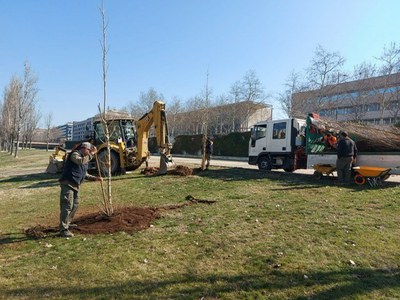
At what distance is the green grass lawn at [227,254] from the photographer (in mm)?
4441

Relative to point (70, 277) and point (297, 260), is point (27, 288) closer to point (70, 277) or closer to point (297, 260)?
point (70, 277)

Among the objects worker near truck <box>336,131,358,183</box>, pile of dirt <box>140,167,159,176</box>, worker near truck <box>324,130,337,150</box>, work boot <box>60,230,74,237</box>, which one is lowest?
work boot <box>60,230,74,237</box>

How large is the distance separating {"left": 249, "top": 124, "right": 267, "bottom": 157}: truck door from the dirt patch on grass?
36.0 feet

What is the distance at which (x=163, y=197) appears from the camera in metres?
11.0

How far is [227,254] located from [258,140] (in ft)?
45.4

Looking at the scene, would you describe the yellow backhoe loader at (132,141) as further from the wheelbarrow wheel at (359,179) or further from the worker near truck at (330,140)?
the wheelbarrow wheel at (359,179)

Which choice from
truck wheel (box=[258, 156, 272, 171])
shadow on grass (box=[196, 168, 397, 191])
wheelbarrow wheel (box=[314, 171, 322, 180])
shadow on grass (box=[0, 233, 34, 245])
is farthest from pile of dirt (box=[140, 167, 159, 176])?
shadow on grass (box=[0, 233, 34, 245])

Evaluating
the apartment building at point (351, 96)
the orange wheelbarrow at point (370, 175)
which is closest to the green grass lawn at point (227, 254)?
the orange wheelbarrow at point (370, 175)

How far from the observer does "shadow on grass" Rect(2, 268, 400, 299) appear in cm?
429

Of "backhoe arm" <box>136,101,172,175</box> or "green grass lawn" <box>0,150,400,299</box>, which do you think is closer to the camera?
"green grass lawn" <box>0,150,400,299</box>

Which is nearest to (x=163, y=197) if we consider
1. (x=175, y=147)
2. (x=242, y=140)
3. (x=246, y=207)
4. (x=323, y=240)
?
(x=246, y=207)

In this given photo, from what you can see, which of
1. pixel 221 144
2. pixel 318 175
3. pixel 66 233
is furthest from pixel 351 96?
pixel 66 233

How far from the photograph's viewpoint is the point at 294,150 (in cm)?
1706

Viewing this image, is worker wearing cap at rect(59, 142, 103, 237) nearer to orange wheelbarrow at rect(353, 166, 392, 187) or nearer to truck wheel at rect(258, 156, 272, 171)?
orange wheelbarrow at rect(353, 166, 392, 187)
